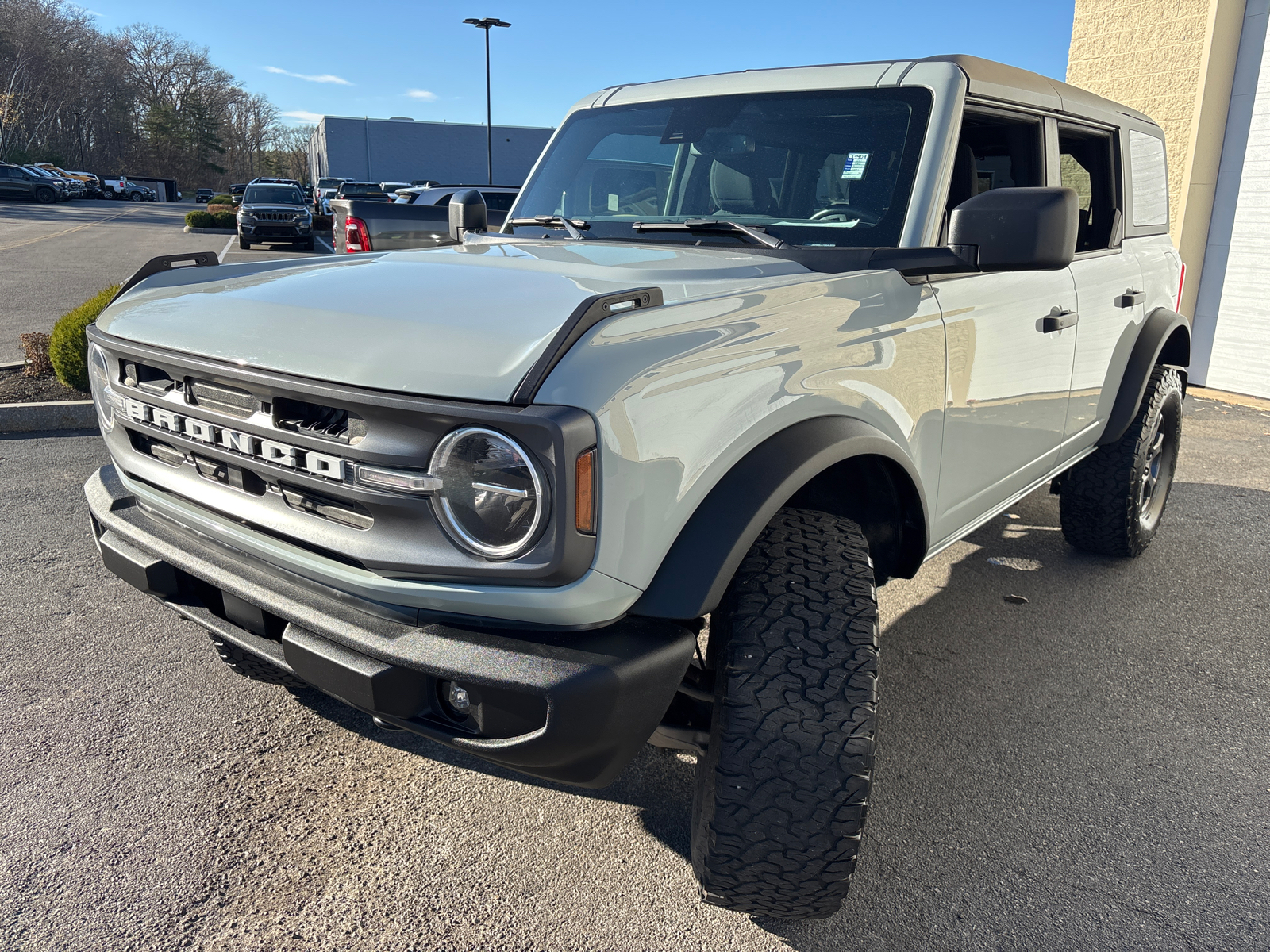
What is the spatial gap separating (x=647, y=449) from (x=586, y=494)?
144 millimetres

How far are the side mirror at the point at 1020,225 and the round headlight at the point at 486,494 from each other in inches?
52.1

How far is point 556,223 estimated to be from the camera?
10.3ft

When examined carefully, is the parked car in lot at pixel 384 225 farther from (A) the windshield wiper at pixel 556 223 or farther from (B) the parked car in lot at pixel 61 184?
(B) the parked car in lot at pixel 61 184

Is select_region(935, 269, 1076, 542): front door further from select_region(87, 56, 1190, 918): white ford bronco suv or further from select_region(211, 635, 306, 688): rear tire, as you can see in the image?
select_region(211, 635, 306, 688): rear tire

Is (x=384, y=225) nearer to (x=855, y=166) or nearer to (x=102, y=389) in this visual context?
(x=102, y=389)

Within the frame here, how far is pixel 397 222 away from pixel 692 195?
505 cm

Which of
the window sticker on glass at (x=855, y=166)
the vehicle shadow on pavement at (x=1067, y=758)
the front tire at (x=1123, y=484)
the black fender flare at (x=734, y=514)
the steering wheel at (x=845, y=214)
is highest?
the window sticker on glass at (x=855, y=166)

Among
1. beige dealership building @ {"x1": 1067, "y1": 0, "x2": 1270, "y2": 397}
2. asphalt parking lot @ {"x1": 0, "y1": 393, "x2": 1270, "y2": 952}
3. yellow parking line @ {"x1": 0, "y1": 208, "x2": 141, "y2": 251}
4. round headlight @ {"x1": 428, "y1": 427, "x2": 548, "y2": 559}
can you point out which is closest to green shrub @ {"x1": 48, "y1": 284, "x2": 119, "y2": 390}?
asphalt parking lot @ {"x1": 0, "y1": 393, "x2": 1270, "y2": 952}

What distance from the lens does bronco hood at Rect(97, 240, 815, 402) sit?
1.63 metres

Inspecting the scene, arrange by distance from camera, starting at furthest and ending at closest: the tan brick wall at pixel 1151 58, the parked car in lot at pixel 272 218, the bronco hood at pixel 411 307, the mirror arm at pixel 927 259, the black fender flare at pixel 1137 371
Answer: the parked car in lot at pixel 272 218, the tan brick wall at pixel 1151 58, the black fender flare at pixel 1137 371, the mirror arm at pixel 927 259, the bronco hood at pixel 411 307

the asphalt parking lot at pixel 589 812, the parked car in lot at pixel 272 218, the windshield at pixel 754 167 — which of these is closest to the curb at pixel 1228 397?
the asphalt parking lot at pixel 589 812

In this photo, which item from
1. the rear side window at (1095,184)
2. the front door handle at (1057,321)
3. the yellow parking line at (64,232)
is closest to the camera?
the front door handle at (1057,321)

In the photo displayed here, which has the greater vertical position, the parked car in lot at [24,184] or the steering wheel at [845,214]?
the parked car in lot at [24,184]

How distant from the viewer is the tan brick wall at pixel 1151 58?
841cm
